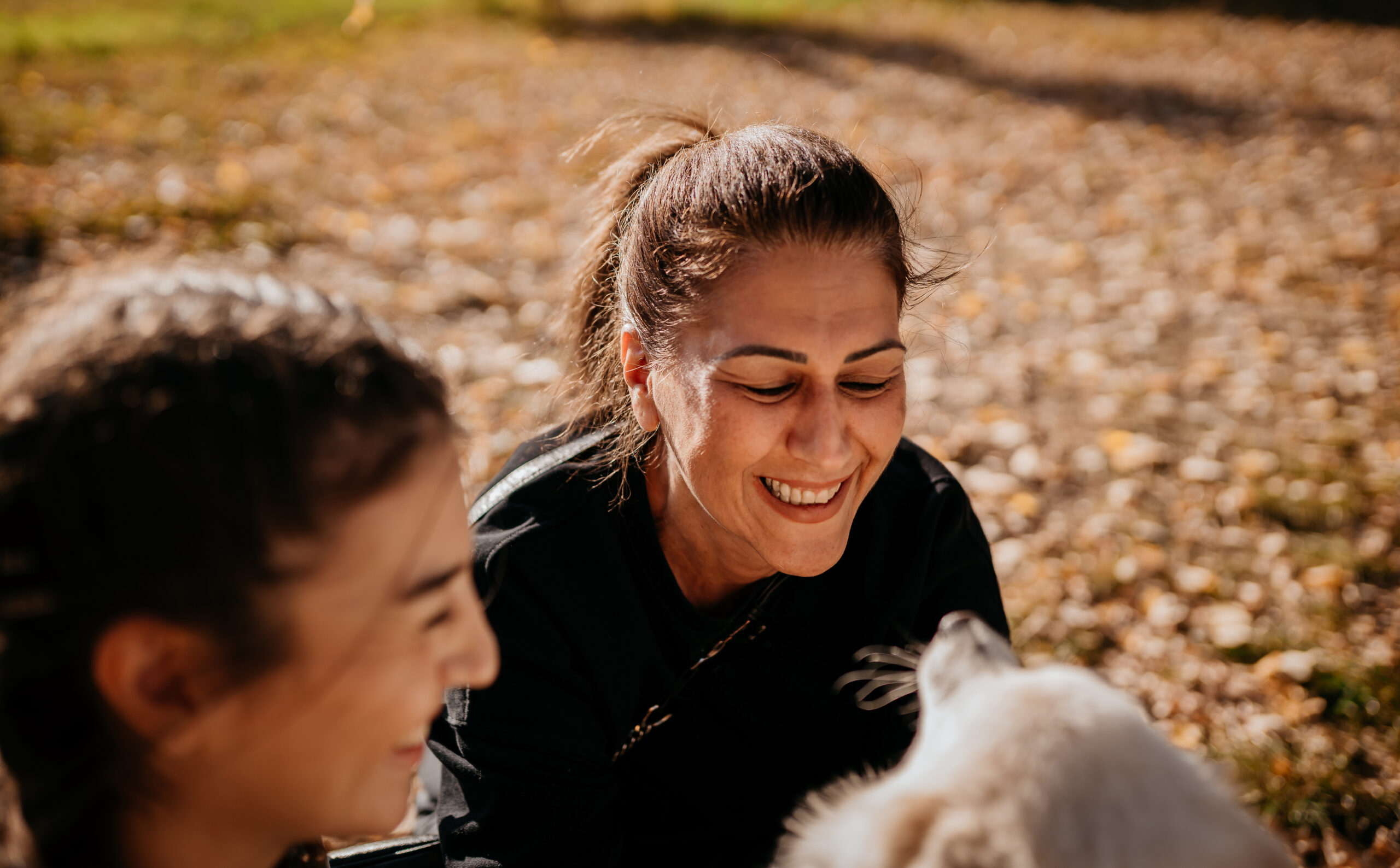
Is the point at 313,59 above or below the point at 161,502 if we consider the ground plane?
above

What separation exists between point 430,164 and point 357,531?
7069 mm

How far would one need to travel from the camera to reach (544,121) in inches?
348

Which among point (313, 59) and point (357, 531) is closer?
point (357, 531)

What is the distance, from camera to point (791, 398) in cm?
195

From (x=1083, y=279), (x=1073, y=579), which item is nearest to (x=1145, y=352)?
(x=1083, y=279)

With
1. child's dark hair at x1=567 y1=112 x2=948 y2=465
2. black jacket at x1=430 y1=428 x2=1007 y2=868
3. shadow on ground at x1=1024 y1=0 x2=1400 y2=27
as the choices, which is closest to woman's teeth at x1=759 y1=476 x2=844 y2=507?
black jacket at x1=430 y1=428 x2=1007 y2=868

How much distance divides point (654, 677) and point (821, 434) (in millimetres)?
713

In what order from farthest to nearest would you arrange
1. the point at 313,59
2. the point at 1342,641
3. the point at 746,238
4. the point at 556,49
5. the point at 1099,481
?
the point at 556,49
the point at 313,59
the point at 1099,481
the point at 1342,641
the point at 746,238

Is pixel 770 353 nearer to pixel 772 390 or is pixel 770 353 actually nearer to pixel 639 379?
pixel 772 390

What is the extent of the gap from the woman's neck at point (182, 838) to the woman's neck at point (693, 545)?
1.01 m

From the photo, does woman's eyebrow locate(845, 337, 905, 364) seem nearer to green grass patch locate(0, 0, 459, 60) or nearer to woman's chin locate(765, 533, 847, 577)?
woman's chin locate(765, 533, 847, 577)

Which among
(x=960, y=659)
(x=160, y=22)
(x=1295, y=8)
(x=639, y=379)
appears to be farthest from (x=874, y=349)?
(x=1295, y=8)

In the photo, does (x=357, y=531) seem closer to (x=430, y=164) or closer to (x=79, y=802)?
(x=79, y=802)

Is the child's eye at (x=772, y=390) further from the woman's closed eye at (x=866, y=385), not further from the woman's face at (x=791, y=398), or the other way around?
the woman's closed eye at (x=866, y=385)
